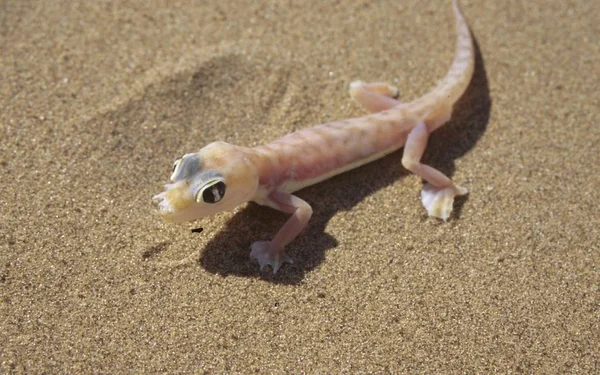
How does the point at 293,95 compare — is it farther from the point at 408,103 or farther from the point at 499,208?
the point at 499,208

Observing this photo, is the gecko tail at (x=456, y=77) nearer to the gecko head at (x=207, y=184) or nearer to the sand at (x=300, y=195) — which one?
the sand at (x=300, y=195)

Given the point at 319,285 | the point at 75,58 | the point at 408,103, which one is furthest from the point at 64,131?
the point at 408,103

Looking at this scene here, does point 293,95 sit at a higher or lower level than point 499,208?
higher

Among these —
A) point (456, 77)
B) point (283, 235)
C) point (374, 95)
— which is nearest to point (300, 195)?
point (283, 235)

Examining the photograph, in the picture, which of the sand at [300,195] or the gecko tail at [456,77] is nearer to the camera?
the sand at [300,195]

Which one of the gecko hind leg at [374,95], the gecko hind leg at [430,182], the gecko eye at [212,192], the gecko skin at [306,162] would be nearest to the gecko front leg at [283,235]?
the gecko skin at [306,162]

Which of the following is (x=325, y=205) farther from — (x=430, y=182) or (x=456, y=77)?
(x=456, y=77)
